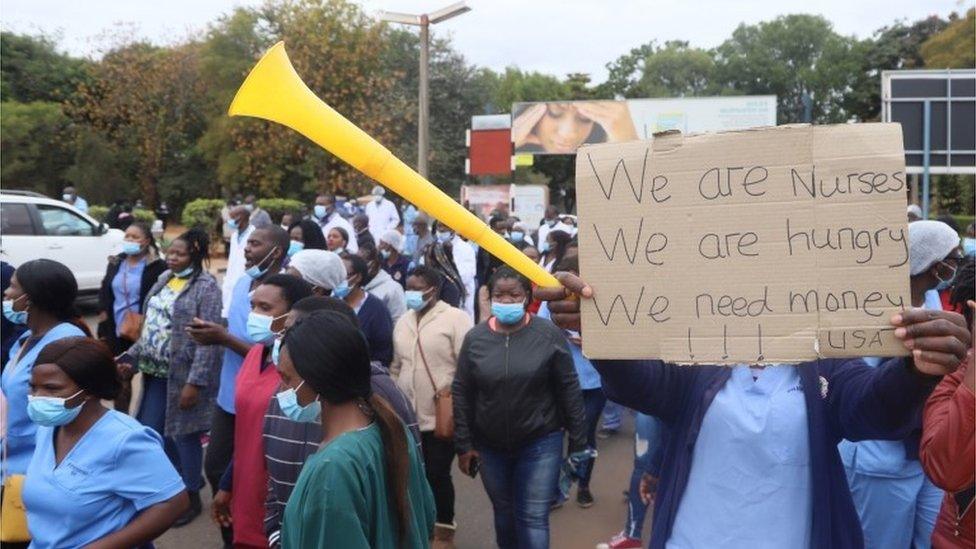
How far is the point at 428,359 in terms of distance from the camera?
491 cm

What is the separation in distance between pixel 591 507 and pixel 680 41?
74.2 m

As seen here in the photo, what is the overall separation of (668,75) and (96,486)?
6850 cm

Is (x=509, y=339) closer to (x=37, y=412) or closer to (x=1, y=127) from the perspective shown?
(x=37, y=412)

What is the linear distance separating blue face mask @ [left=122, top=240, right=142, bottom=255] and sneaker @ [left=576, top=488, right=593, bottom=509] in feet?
12.6

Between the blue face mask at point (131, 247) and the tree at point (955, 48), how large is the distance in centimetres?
3594

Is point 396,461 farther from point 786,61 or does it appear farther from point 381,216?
point 786,61

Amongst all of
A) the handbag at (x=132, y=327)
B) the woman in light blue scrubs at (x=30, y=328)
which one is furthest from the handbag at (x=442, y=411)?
the handbag at (x=132, y=327)

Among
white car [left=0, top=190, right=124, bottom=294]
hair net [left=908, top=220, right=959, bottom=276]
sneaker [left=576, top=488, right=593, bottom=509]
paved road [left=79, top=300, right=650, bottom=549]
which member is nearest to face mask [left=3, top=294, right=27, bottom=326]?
paved road [left=79, top=300, right=650, bottom=549]

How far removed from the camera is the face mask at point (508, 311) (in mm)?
4336

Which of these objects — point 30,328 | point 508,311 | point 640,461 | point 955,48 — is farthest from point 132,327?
point 955,48

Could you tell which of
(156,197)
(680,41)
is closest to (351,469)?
(156,197)

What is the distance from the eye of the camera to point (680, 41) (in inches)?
2960

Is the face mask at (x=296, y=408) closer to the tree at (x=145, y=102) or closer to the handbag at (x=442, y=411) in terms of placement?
the handbag at (x=442, y=411)

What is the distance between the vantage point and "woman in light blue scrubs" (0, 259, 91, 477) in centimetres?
349
